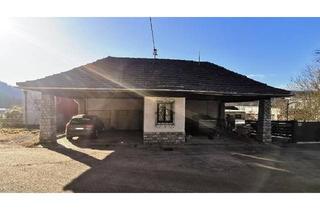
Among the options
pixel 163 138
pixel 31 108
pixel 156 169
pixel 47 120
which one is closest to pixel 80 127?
pixel 47 120

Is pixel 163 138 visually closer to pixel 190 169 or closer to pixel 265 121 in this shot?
pixel 265 121

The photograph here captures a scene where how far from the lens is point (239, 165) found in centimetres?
1119

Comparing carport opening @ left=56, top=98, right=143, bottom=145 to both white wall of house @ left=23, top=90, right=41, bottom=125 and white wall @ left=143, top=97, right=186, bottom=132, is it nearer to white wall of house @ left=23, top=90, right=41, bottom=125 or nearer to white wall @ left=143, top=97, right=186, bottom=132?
white wall @ left=143, top=97, right=186, bottom=132

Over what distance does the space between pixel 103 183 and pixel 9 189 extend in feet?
7.36

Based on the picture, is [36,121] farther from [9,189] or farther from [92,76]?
[9,189]

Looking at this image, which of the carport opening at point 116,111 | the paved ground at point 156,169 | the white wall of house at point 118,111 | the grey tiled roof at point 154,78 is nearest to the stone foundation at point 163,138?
the paved ground at point 156,169

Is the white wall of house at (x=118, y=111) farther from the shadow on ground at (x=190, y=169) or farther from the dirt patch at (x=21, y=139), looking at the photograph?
the shadow on ground at (x=190, y=169)

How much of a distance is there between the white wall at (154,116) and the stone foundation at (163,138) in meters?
0.21

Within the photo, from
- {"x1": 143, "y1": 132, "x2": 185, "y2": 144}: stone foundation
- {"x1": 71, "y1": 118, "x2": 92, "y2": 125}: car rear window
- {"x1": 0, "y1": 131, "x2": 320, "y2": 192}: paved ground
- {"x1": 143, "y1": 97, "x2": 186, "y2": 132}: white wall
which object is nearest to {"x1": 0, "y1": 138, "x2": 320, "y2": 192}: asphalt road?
{"x1": 0, "y1": 131, "x2": 320, "y2": 192}: paved ground

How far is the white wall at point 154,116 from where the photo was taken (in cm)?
1669

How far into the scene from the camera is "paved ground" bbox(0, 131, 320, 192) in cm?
802

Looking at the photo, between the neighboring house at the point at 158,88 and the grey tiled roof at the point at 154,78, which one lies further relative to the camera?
the grey tiled roof at the point at 154,78

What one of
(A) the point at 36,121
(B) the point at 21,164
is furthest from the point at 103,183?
(A) the point at 36,121

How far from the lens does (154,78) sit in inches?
703
